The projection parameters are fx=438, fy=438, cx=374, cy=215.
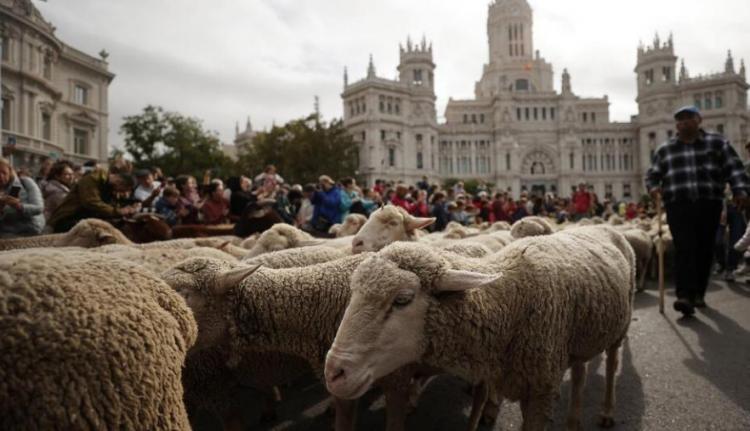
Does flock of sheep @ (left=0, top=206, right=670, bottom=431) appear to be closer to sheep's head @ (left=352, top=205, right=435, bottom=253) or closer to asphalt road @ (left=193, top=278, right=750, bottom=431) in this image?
asphalt road @ (left=193, top=278, right=750, bottom=431)

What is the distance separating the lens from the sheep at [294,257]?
3.77m

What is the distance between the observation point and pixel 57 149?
32.3 meters

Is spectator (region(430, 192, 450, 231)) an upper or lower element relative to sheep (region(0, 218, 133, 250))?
upper

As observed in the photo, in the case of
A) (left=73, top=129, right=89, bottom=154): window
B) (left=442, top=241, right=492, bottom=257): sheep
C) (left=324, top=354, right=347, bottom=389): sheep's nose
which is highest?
(left=73, top=129, right=89, bottom=154): window

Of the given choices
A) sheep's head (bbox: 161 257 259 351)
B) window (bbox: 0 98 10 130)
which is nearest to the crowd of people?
sheep's head (bbox: 161 257 259 351)

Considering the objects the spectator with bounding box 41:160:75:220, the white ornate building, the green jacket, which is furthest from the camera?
the white ornate building

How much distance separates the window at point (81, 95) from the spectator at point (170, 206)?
36579 millimetres

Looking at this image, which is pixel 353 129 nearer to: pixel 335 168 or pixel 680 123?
pixel 335 168

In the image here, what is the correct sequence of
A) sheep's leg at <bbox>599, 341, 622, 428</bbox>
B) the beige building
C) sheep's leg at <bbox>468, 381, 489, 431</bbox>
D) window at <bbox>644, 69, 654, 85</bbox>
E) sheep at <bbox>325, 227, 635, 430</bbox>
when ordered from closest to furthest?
sheep at <bbox>325, 227, 635, 430</bbox>
sheep's leg at <bbox>468, 381, 489, 431</bbox>
sheep's leg at <bbox>599, 341, 622, 428</bbox>
the beige building
window at <bbox>644, 69, 654, 85</bbox>

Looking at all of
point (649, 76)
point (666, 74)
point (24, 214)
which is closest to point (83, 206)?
point (24, 214)

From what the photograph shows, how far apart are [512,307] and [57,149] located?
38844 millimetres

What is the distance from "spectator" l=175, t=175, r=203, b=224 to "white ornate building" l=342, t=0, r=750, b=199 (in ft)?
183

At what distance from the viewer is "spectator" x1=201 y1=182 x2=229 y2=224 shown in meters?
7.61

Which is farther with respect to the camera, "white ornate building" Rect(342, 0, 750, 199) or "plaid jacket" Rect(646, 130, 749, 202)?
"white ornate building" Rect(342, 0, 750, 199)
